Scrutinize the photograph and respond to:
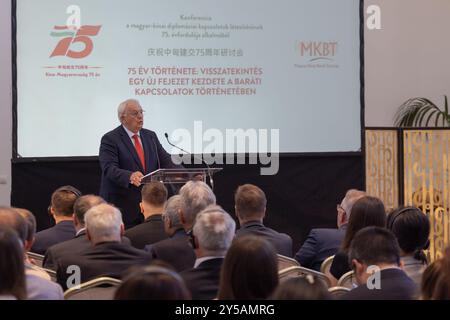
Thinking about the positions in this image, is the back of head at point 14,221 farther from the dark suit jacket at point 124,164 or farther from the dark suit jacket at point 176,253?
the dark suit jacket at point 124,164

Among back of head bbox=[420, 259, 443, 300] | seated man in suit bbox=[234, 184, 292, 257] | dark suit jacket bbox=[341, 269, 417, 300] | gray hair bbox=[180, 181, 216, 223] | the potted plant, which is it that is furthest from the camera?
the potted plant

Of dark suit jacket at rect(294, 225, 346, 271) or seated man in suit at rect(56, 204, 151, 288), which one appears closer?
seated man in suit at rect(56, 204, 151, 288)

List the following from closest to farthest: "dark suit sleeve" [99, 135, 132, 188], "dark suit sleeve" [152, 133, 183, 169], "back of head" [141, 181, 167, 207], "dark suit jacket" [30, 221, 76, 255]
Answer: "dark suit jacket" [30, 221, 76, 255]
"back of head" [141, 181, 167, 207]
"dark suit sleeve" [99, 135, 132, 188]
"dark suit sleeve" [152, 133, 183, 169]

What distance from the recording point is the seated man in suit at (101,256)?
12.5ft

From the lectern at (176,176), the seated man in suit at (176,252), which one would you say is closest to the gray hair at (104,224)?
the seated man in suit at (176,252)

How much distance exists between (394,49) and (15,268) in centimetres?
762

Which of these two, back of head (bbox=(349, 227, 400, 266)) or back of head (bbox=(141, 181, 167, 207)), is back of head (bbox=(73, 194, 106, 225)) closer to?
back of head (bbox=(141, 181, 167, 207))

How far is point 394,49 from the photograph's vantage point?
9.48 metres

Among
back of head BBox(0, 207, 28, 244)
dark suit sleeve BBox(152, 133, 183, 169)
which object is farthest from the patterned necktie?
back of head BBox(0, 207, 28, 244)

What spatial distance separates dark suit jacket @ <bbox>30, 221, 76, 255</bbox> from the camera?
493 cm

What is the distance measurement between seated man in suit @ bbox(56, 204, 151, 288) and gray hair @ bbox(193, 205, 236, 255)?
434 mm

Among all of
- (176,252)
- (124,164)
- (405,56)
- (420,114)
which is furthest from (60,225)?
(405,56)

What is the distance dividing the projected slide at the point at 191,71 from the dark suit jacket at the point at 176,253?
12.2ft
